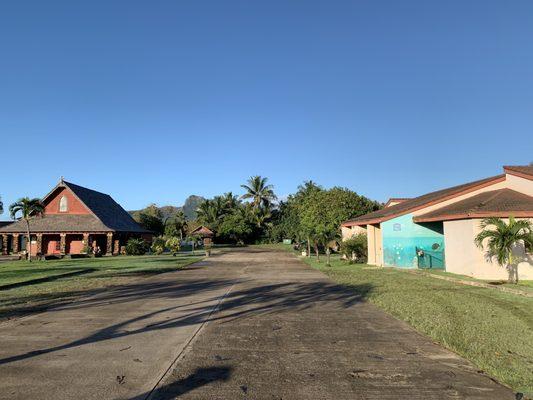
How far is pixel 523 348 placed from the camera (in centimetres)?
670

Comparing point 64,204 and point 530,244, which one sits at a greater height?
point 64,204

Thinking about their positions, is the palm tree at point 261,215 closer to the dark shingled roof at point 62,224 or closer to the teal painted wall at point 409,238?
the dark shingled roof at point 62,224

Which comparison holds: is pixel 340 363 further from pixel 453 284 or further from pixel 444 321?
pixel 453 284

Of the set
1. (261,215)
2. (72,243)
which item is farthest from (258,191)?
(72,243)

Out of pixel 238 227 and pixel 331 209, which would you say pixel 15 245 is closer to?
pixel 238 227

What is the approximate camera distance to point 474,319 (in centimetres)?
901

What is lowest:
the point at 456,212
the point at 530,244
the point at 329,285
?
the point at 329,285

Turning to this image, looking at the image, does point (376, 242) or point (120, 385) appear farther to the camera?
point (376, 242)

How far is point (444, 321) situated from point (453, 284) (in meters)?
7.49

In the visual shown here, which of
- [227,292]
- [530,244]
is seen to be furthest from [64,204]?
[530,244]

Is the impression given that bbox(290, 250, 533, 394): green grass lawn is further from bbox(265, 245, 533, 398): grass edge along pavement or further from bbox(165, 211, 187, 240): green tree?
bbox(165, 211, 187, 240): green tree

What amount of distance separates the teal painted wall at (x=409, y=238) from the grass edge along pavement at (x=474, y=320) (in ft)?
22.2

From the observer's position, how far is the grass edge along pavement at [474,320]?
5879 millimetres

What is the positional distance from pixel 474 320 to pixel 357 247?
62.4 ft
